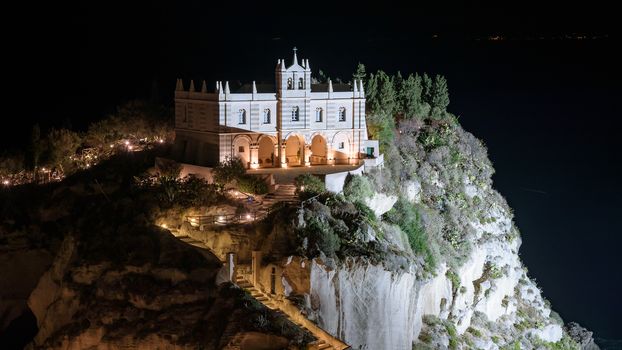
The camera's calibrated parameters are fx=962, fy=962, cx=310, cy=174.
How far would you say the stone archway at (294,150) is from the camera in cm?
7725

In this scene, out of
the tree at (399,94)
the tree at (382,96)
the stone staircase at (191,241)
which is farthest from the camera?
the tree at (399,94)

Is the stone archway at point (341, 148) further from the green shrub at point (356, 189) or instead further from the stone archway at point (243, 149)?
the stone archway at point (243, 149)

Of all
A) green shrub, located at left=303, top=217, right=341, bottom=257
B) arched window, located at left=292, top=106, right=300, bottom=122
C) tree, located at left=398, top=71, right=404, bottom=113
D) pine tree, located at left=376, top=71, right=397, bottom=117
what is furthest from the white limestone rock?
tree, located at left=398, top=71, right=404, bottom=113

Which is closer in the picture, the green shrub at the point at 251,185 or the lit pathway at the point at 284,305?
the lit pathway at the point at 284,305

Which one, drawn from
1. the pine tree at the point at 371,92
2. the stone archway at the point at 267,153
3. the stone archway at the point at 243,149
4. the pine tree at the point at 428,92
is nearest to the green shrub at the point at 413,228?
the stone archway at the point at 267,153

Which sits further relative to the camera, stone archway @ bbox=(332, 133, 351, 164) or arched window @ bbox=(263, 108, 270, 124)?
stone archway @ bbox=(332, 133, 351, 164)

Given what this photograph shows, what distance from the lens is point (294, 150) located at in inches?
3073

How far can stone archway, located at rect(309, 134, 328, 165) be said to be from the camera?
78188mm

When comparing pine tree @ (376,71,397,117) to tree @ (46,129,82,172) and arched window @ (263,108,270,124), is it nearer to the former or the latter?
arched window @ (263,108,270,124)

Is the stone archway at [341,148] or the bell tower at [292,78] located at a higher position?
the bell tower at [292,78]

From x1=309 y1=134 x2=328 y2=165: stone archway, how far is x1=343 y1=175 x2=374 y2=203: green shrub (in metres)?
5.98

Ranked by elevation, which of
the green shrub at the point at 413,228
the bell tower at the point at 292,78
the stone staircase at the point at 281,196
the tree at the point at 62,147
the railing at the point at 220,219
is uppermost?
the bell tower at the point at 292,78

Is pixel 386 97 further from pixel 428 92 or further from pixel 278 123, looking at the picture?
pixel 278 123

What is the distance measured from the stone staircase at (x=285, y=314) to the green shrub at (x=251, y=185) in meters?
9.56
